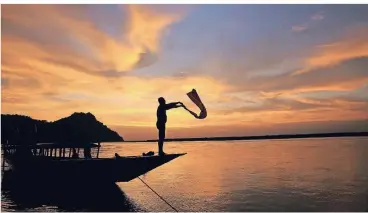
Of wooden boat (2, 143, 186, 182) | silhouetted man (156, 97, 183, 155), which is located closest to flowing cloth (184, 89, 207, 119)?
silhouetted man (156, 97, 183, 155)

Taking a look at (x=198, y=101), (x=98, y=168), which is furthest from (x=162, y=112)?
(x=98, y=168)

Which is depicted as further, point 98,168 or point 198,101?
point 98,168

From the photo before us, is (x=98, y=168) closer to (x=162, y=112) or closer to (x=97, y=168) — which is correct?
(x=97, y=168)

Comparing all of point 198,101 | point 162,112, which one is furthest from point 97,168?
point 198,101

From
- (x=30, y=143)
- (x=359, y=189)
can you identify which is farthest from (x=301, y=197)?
(x=30, y=143)

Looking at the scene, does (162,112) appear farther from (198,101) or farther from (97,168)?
(97,168)

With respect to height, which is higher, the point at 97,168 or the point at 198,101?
the point at 198,101

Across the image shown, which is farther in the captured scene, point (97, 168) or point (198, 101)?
point (97, 168)

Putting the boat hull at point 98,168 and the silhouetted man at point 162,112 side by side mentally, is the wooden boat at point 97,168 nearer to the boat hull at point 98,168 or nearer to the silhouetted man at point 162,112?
the boat hull at point 98,168

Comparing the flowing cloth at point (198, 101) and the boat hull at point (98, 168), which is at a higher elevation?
the flowing cloth at point (198, 101)

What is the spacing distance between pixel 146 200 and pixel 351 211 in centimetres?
1073

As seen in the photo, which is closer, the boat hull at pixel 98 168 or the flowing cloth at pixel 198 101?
the flowing cloth at pixel 198 101

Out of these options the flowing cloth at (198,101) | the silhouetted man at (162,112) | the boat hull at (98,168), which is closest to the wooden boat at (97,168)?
the boat hull at (98,168)

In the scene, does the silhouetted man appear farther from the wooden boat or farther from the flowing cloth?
the wooden boat
